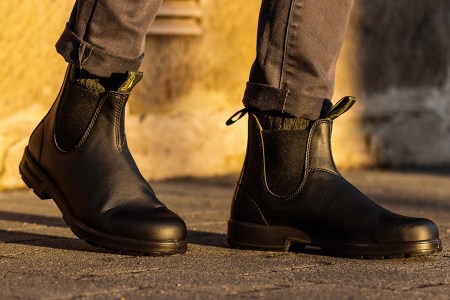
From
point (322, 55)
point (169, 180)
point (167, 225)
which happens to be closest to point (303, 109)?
point (322, 55)

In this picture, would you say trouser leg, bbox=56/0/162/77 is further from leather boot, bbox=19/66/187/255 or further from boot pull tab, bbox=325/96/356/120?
boot pull tab, bbox=325/96/356/120

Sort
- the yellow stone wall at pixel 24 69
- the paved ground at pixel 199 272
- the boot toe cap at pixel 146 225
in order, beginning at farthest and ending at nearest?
the yellow stone wall at pixel 24 69 → the boot toe cap at pixel 146 225 → the paved ground at pixel 199 272

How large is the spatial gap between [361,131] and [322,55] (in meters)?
2.34

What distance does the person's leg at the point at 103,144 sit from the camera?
2176mm

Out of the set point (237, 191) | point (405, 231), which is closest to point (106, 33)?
point (237, 191)

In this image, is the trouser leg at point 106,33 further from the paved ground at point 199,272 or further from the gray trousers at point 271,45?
the paved ground at point 199,272

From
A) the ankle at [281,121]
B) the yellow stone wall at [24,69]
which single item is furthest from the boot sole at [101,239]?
the yellow stone wall at [24,69]

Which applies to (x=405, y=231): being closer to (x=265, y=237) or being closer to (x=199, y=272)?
(x=265, y=237)

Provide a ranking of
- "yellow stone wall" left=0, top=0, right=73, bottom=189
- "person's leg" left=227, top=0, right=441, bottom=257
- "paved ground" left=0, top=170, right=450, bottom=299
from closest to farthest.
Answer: "paved ground" left=0, top=170, right=450, bottom=299, "person's leg" left=227, top=0, right=441, bottom=257, "yellow stone wall" left=0, top=0, right=73, bottom=189

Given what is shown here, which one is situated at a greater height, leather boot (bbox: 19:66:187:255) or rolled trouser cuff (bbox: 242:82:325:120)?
rolled trouser cuff (bbox: 242:82:325:120)

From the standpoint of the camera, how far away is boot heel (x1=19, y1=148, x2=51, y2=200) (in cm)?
235

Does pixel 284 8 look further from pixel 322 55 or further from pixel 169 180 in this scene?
pixel 169 180

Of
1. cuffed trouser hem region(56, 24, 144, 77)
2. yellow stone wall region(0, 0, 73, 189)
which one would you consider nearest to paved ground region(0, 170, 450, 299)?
cuffed trouser hem region(56, 24, 144, 77)

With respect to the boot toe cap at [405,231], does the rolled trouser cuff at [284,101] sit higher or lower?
higher
